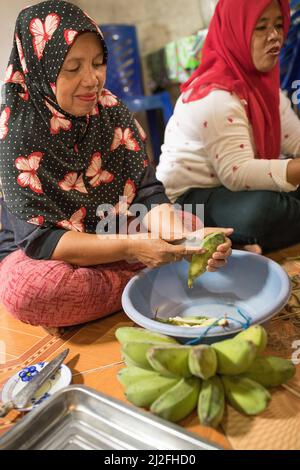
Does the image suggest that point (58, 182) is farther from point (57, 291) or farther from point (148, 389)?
point (148, 389)

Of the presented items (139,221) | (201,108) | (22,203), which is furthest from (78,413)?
(201,108)

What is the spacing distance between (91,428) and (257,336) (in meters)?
0.37

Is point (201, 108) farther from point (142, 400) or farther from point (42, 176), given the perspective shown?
point (142, 400)

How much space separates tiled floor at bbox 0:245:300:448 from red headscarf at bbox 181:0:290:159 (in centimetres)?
66

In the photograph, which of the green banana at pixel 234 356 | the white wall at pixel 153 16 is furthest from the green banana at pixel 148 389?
the white wall at pixel 153 16

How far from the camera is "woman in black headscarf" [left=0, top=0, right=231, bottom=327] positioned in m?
1.25

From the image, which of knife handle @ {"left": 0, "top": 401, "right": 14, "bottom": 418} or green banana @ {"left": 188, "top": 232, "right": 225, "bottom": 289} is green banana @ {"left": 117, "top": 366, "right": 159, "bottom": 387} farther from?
green banana @ {"left": 188, "top": 232, "right": 225, "bottom": 289}

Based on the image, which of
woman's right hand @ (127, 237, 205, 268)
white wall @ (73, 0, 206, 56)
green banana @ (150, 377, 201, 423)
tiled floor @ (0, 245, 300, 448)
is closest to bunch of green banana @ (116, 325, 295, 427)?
green banana @ (150, 377, 201, 423)

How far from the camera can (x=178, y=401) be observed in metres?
0.87

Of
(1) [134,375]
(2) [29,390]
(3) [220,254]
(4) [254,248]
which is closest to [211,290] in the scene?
(3) [220,254]

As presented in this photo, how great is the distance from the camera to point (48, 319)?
4.35 feet

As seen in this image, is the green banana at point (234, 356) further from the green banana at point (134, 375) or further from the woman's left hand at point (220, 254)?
the woman's left hand at point (220, 254)

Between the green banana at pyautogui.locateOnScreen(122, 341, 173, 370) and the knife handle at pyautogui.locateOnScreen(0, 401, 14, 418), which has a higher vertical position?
the green banana at pyautogui.locateOnScreen(122, 341, 173, 370)

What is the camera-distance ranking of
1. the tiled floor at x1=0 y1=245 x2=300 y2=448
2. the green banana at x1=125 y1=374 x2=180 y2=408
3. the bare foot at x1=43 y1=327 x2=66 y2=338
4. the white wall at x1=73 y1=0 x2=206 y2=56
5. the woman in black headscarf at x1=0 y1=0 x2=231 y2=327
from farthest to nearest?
the white wall at x1=73 y1=0 x2=206 y2=56
the bare foot at x1=43 y1=327 x2=66 y2=338
the woman in black headscarf at x1=0 y1=0 x2=231 y2=327
the tiled floor at x1=0 y1=245 x2=300 y2=448
the green banana at x1=125 y1=374 x2=180 y2=408
